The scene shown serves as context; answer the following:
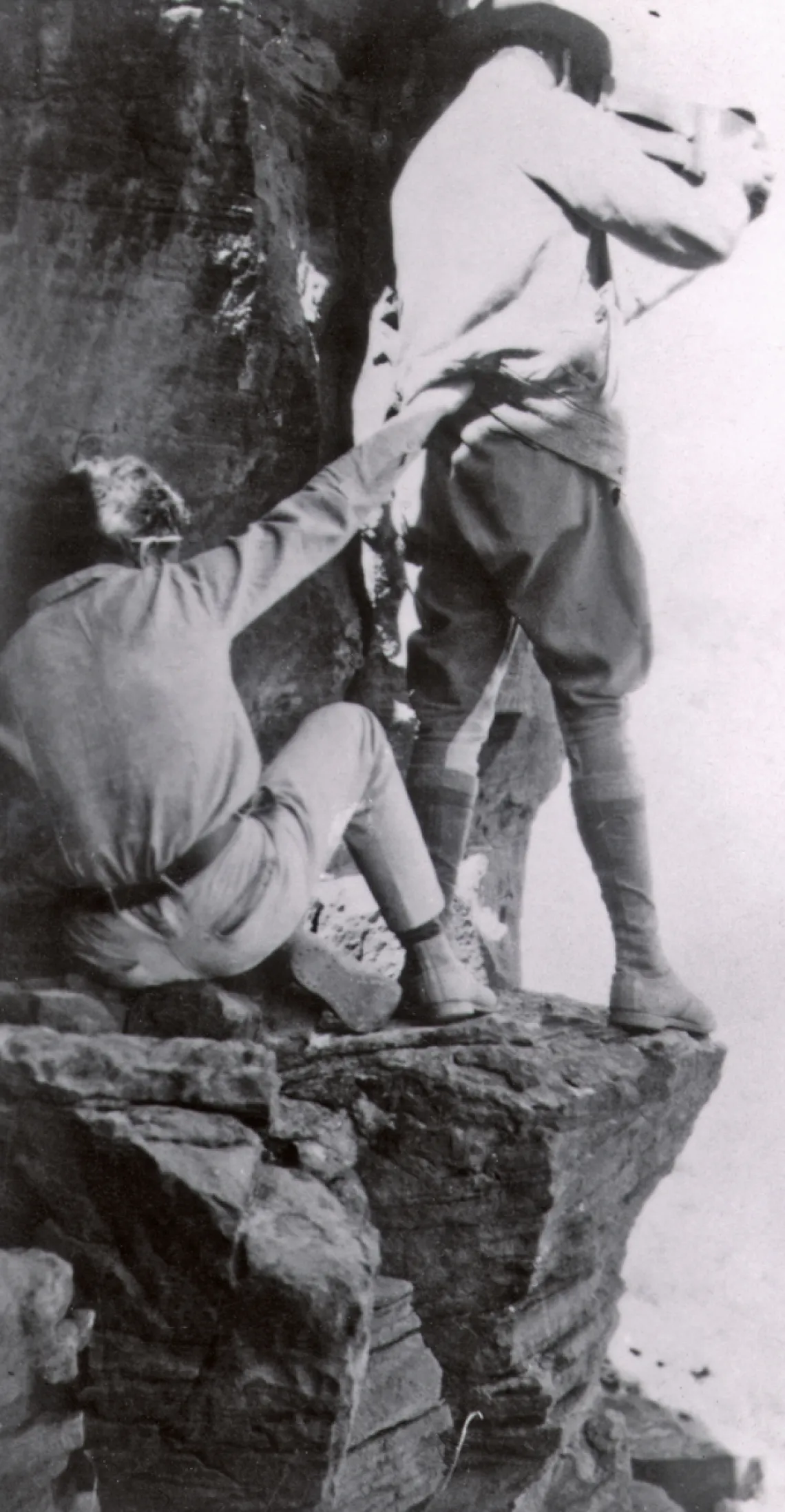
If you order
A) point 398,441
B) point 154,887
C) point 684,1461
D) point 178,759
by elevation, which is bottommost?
point 684,1461

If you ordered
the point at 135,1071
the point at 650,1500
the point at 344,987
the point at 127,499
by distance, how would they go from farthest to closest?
the point at 650,1500 → the point at 344,987 → the point at 127,499 → the point at 135,1071

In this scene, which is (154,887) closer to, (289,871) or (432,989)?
(289,871)

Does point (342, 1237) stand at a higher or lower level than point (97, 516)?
lower

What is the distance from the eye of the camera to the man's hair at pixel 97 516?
3.32m

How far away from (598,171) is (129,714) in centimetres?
153

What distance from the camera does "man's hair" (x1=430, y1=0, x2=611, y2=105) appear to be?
11.8 ft

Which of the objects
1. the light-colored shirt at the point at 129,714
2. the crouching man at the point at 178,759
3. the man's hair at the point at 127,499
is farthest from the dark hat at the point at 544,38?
→ the light-colored shirt at the point at 129,714

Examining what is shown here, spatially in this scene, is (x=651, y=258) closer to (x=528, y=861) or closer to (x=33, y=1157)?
(x=528, y=861)

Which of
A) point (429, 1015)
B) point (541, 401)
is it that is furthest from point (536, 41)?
point (429, 1015)

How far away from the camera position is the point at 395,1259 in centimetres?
329

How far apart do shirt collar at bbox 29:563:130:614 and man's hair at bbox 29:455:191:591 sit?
65 millimetres

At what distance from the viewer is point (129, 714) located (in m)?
3.18

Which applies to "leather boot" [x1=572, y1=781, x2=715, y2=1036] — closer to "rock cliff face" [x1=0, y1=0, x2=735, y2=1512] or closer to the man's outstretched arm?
"rock cliff face" [x1=0, y1=0, x2=735, y2=1512]

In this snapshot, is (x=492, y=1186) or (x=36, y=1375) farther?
(x=492, y=1186)
